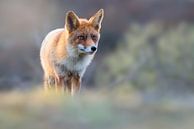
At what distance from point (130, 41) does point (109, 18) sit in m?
0.54

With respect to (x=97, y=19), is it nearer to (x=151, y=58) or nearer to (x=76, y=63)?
(x=76, y=63)

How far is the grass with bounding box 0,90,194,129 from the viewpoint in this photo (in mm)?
3237

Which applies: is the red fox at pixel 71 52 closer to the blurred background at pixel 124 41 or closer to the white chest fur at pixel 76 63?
the white chest fur at pixel 76 63

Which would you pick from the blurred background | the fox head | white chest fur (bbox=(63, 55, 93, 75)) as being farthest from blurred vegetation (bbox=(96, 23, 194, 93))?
the fox head

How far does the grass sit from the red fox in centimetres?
41

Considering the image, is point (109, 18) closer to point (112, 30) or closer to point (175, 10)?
point (112, 30)

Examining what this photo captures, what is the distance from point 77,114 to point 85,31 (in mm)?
669

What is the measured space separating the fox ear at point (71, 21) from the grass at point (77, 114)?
1.68 feet

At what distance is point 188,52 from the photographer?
24.6ft

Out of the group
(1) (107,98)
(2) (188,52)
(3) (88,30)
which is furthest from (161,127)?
(2) (188,52)

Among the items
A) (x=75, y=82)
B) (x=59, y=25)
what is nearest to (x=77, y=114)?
(x=75, y=82)

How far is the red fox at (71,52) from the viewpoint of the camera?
3.80 metres

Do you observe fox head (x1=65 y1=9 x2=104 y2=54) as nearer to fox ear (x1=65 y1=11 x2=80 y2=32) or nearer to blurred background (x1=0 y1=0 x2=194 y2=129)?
fox ear (x1=65 y1=11 x2=80 y2=32)

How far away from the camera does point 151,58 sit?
8281mm
